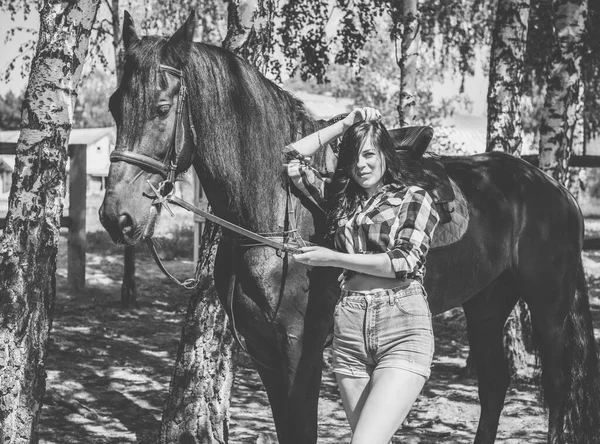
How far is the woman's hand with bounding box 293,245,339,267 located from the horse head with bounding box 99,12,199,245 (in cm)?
63

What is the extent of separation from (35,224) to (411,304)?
210 cm

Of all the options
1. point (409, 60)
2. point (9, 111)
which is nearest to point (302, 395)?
point (409, 60)

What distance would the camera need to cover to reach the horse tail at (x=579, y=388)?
15.1 ft

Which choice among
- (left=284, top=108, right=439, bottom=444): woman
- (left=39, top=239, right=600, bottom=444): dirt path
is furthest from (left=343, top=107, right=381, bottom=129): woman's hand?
(left=39, top=239, right=600, bottom=444): dirt path

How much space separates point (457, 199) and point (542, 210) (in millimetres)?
882

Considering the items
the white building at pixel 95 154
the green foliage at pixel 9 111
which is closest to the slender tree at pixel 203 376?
the white building at pixel 95 154

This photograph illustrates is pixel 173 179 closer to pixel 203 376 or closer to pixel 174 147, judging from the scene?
pixel 174 147

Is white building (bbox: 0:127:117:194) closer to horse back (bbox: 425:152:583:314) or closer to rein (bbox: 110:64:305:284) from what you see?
horse back (bbox: 425:152:583:314)

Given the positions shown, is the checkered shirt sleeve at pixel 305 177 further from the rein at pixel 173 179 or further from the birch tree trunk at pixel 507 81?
the birch tree trunk at pixel 507 81

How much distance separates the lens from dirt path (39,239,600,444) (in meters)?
5.39

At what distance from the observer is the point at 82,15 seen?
4.00 m

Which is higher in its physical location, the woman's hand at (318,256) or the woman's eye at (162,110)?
the woman's eye at (162,110)

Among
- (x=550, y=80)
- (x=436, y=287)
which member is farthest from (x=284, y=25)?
(x=436, y=287)

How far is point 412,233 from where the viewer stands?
2.88 m
